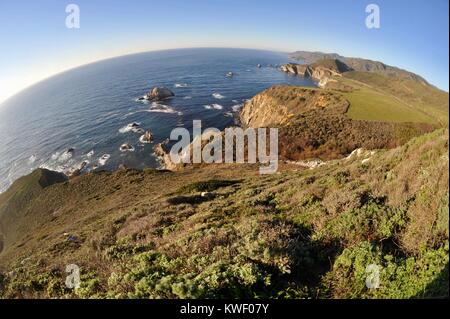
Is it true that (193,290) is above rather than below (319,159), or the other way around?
above

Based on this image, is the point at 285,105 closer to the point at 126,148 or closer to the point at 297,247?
the point at 126,148

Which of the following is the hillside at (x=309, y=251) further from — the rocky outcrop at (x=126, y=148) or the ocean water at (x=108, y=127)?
the rocky outcrop at (x=126, y=148)

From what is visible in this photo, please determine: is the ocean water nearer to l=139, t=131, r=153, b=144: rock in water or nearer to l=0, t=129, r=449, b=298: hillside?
l=139, t=131, r=153, b=144: rock in water

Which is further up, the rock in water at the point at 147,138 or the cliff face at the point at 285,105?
the cliff face at the point at 285,105

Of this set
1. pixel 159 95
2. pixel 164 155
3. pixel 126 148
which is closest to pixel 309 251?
pixel 164 155

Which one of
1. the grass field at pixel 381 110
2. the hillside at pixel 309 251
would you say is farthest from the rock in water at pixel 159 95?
the hillside at pixel 309 251

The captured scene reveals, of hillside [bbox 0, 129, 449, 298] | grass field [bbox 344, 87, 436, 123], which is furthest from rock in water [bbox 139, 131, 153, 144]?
hillside [bbox 0, 129, 449, 298]
